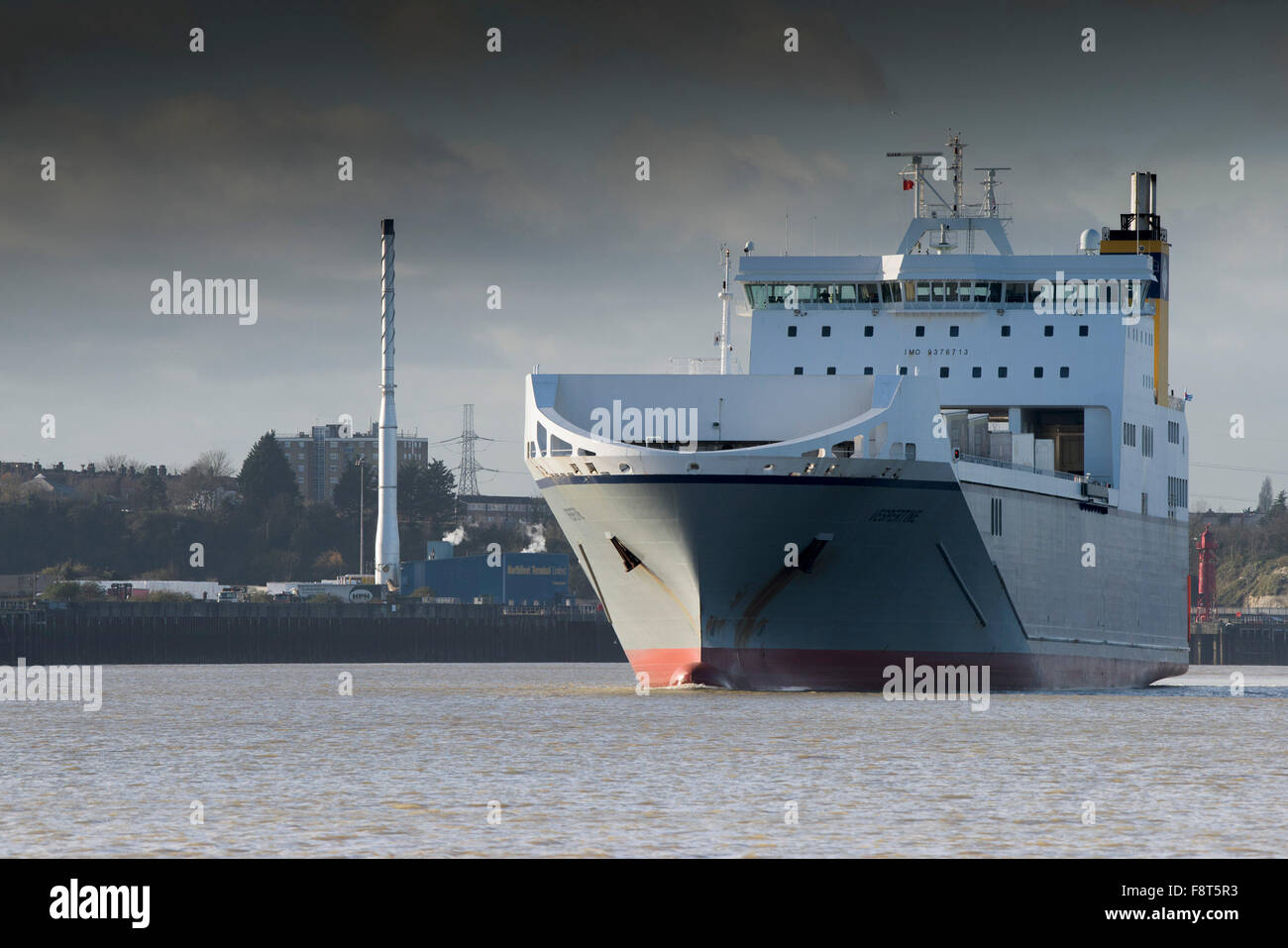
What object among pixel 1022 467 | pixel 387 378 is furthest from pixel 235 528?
pixel 1022 467

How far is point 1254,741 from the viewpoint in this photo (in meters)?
39.5

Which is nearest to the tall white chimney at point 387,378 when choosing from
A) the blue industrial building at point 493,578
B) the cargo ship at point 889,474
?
the blue industrial building at point 493,578

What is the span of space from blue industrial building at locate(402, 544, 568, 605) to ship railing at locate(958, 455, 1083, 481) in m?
89.5

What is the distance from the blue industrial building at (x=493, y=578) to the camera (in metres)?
143

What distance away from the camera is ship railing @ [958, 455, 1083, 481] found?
48.5 metres

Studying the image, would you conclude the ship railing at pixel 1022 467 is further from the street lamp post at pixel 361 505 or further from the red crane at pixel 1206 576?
the street lamp post at pixel 361 505

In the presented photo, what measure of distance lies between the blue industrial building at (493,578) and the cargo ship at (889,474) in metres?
85.9

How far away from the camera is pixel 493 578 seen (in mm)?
147000

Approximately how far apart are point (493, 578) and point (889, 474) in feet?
339

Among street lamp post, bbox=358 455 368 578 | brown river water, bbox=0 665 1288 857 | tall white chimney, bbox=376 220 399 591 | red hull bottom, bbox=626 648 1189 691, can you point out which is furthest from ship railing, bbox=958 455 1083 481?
street lamp post, bbox=358 455 368 578

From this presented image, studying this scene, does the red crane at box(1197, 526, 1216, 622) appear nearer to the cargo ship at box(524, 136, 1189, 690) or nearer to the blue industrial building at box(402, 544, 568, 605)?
the blue industrial building at box(402, 544, 568, 605)

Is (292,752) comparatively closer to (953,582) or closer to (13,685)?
(953,582)
